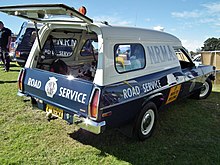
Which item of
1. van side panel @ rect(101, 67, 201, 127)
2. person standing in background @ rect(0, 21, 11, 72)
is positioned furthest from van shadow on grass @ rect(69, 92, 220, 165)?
person standing in background @ rect(0, 21, 11, 72)

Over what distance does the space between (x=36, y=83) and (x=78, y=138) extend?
1.16 metres

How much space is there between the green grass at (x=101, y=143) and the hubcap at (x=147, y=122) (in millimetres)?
172

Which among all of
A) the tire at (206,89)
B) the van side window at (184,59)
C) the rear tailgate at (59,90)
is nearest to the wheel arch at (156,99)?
the rear tailgate at (59,90)

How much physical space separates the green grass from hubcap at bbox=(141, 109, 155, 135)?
172mm

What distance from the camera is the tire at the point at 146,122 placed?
10.7 feet

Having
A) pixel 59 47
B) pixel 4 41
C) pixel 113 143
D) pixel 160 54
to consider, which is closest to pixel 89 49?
pixel 59 47

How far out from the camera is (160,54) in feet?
12.7

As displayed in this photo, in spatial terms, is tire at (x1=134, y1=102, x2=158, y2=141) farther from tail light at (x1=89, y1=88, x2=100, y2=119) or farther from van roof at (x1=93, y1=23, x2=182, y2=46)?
van roof at (x1=93, y1=23, x2=182, y2=46)

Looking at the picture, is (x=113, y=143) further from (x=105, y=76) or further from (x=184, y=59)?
(x=184, y=59)

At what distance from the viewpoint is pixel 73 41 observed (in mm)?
4727

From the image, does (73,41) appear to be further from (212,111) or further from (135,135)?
(212,111)

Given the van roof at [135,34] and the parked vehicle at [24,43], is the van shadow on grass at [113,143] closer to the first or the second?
the van roof at [135,34]

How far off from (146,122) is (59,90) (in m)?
1.56

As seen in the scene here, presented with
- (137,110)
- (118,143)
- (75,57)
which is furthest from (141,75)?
(75,57)
